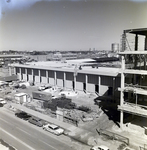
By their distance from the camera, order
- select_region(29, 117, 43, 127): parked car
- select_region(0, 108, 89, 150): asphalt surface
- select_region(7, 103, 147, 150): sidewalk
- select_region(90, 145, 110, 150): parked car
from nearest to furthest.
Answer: select_region(90, 145, 110, 150): parked car, select_region(0, 108, 89, 150): asphalt surface, select_region(7, 103, 147, 150): sidewalk, select_region(29, 117, 43, 127): parked car

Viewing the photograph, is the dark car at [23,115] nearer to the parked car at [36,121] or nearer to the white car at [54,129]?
the parked car at [36,121]

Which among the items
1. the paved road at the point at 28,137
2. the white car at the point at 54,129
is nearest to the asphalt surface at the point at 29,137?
the paved road at the point at 28,137

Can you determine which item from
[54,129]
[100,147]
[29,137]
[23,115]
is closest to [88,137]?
[100,147]

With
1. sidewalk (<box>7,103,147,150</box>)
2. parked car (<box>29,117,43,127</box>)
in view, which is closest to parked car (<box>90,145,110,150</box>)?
sidewalk (<box>7,103,147,150</box>)

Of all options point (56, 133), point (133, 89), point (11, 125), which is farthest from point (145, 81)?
point (11, 125)

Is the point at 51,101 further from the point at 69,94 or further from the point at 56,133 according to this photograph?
the point at 56,133

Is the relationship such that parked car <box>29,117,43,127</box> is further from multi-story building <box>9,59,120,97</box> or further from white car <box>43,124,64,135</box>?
multi-story building <box>9,59,120,97</box>

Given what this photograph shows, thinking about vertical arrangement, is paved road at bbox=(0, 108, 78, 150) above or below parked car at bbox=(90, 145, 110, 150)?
below

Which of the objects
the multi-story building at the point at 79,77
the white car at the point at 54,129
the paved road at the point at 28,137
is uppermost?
the multi-story building at the point at 79,77
